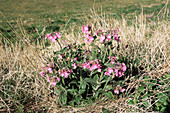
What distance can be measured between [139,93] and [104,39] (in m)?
0.69

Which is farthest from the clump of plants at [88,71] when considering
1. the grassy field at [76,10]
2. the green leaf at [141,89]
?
the grassy field at [76,10]

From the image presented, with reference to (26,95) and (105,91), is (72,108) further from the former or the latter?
(26,95)

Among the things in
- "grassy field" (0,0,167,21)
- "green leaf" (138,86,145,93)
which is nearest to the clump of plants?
"green leaf" (138,86,145,93)

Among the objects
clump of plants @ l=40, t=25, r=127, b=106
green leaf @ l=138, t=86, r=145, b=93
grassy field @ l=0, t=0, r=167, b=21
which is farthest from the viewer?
grassy field @ l=0, t=0, r=167, b=21

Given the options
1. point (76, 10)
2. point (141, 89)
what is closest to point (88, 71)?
point (141, 89)

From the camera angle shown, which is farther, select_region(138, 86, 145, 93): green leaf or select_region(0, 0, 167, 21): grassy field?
select_region(0, 0, 167, 21): grassy field

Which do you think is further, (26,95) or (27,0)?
(27,0)

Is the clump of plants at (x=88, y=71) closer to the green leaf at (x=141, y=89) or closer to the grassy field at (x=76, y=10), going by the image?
the green leaf at (x=141, y=89)

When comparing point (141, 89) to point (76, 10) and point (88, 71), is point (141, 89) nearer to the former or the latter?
point (88, 71)

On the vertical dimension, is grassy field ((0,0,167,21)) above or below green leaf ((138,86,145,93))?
above

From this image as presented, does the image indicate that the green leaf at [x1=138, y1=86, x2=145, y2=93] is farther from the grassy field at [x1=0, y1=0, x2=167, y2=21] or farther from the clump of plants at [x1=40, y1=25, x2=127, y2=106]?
the grassy field at [x1=0, y1=0, x2=167, y2=21]

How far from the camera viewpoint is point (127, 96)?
5.78 feet

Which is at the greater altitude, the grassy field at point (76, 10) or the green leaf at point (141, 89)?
the grassy field at point (76, 10)

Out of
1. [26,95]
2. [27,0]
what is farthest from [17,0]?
[26,95]
